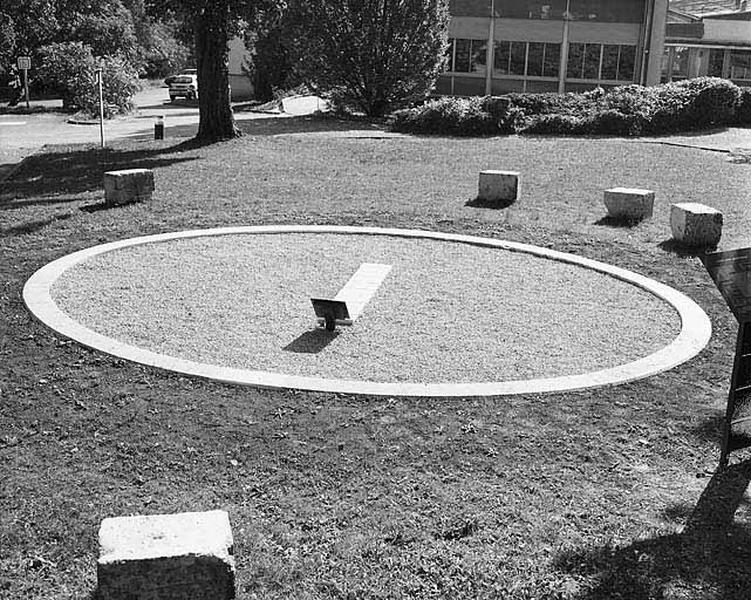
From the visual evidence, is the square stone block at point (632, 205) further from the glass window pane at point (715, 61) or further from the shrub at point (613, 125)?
the glass window pane at point (715, 61)

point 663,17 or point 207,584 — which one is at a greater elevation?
point 663,17

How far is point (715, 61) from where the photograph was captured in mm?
43875

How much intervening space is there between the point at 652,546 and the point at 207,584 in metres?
2.10

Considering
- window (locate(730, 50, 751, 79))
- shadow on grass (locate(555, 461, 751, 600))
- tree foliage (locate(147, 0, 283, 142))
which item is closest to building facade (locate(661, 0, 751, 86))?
window (locate(730, 50, 751, 79))

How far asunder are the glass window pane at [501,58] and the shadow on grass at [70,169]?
20131 millimetres

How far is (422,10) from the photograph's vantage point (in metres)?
27.2

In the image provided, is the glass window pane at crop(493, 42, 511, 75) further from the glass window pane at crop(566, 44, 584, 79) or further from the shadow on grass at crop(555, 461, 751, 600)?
the shadow on grass at crop(555, 461, 751, 600)

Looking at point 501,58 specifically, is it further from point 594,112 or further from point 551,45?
point 594,112

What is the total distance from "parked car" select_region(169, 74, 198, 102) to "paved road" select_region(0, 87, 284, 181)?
370 cm

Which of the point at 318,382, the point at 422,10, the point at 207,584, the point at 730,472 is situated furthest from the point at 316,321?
the point at 422,10

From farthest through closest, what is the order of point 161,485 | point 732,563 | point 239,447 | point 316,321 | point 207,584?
point 316,321
point 239,447
point 161,485
point 732,563
point 207,584

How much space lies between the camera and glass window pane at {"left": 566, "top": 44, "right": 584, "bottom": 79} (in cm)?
3734

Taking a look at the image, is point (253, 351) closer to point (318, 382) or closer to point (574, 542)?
point (318, 382)

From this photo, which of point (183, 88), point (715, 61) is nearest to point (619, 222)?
point (183, 88)
